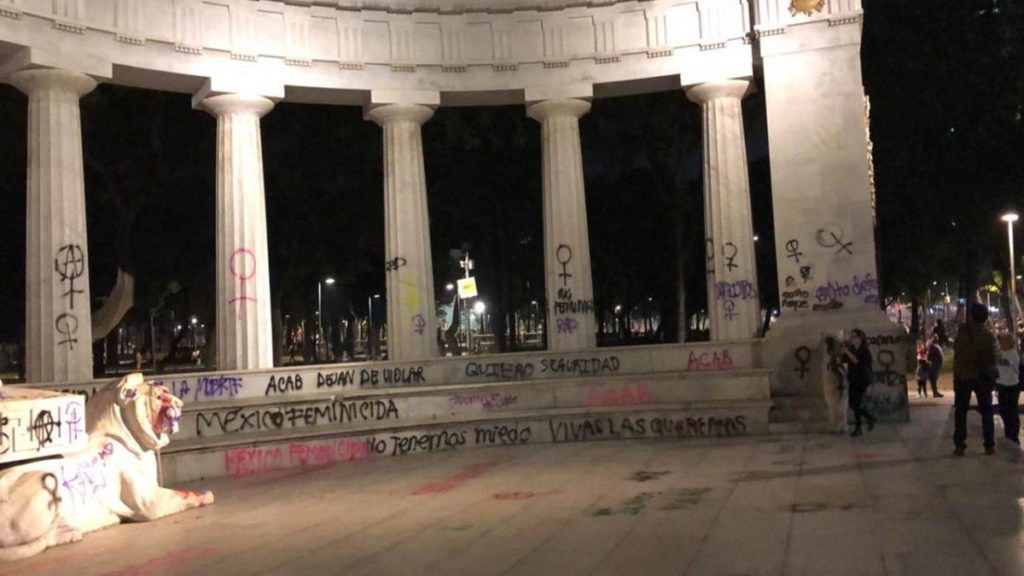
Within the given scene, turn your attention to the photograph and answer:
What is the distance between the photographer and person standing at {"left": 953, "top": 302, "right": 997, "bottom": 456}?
619 inches

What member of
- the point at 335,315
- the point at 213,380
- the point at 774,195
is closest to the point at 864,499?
the point at 774,195

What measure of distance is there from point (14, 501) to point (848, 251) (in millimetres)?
20628

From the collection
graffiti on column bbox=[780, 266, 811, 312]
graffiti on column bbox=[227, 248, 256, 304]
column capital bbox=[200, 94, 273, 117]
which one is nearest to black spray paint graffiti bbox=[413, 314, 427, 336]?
graffiti on column bbox=[227, 248, 256, 304]

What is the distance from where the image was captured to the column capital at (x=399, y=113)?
2628 cm

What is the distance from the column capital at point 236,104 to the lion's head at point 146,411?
471 inches

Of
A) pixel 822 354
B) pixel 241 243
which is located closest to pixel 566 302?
pixel 822 354

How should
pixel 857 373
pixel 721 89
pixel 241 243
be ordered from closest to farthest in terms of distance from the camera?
1. pixel 857 373
2. pixel 241 243
3. pixel 721 89

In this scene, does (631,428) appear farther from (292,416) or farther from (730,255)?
(292,416)

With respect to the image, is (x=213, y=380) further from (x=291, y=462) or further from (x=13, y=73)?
(x=13, y=73)

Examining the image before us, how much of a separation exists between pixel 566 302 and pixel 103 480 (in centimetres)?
1498

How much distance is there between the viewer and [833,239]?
79.3 feet

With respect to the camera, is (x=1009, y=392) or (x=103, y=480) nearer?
(x=103, y=480)

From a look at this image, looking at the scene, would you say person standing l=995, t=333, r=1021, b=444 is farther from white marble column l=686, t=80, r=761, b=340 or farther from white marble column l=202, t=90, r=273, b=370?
white marble column l=202, t=90, r=273, b=370

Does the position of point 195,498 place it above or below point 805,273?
below
